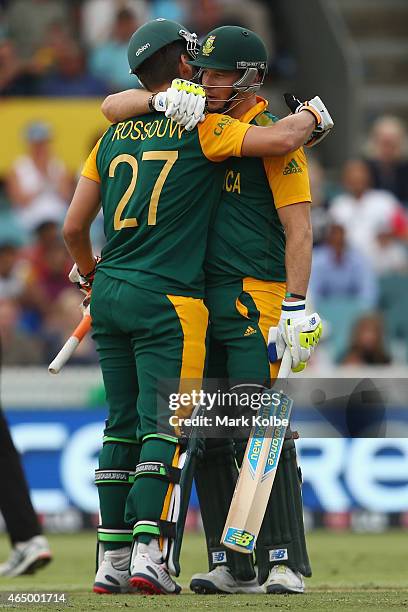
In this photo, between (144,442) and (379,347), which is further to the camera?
(379,347)

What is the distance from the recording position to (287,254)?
6281 millimetres

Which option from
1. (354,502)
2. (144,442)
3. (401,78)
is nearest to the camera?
(144,442)

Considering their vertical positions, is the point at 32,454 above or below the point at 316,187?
below

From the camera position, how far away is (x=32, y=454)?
11.3 metres

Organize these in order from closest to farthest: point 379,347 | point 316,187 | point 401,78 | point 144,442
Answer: point 144,442 → point 379,347 → point 316,187 → point 401,78

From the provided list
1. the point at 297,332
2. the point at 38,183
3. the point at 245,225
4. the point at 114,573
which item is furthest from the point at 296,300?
the point at 38,183

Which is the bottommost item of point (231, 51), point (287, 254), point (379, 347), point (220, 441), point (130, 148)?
point (379, 347)

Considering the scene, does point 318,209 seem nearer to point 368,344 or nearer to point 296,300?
point 368,344

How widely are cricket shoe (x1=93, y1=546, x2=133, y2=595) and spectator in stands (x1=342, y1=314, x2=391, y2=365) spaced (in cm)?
598

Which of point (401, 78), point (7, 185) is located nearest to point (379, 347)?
point (7, 185)

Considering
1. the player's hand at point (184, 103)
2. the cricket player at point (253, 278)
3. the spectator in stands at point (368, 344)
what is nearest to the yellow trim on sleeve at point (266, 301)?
the cricket player at point (253, 278)

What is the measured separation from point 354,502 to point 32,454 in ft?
8.12

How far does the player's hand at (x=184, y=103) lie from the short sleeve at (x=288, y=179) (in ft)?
1.27

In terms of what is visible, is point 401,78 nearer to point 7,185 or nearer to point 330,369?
point 7,185
